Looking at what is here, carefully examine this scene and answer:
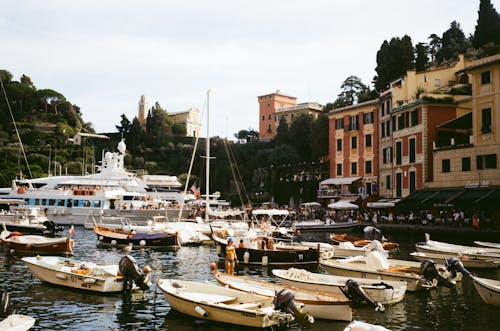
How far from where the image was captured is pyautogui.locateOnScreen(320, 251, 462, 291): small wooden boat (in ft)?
66.8

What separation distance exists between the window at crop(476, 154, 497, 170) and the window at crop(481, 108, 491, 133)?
217 cm

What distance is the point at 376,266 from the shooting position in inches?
854

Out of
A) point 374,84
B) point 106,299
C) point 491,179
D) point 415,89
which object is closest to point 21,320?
point 106,299

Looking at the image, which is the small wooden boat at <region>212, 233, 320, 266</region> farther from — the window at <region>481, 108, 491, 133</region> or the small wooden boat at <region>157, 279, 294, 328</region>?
the window at <region>481, 108, 491, 133</region>

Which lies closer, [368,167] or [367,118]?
[368,167]

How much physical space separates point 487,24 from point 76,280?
64194mm

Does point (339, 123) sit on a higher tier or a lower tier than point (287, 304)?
higher

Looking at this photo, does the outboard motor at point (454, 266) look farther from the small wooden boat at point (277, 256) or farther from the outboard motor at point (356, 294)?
the small wooden boat at point (277, 256)

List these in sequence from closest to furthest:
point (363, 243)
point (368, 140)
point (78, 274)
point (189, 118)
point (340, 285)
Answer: point (340, 285)
point (78, 274)
point (363, 243)
point (368, 140)
point (189, 118)

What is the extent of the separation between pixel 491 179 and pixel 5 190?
55.2 m

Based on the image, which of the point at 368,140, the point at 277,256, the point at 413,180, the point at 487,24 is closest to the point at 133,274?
the point at 277,256

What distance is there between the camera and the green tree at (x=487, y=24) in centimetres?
6612

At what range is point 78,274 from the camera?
20.2m

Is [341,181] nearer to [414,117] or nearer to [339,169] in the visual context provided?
[339,169]
